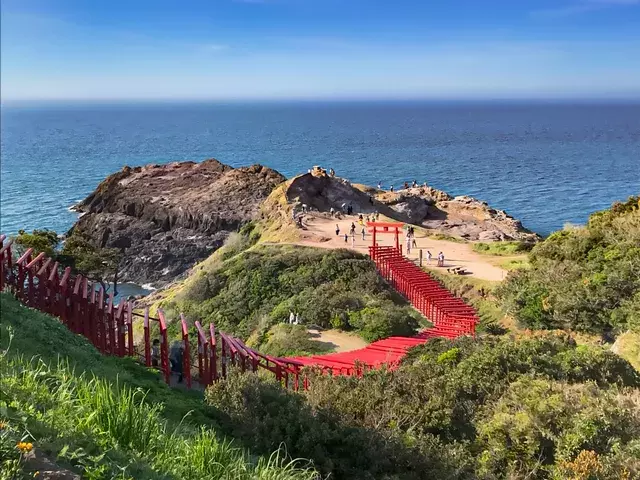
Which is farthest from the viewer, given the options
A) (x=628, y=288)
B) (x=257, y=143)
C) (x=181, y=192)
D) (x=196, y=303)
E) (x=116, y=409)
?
(x=257, y=143)

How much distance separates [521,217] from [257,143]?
331 ft

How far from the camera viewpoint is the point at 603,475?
21.3 ft

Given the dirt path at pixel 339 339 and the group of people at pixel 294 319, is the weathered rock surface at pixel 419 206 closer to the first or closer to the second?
the group of people at pixel 294 319

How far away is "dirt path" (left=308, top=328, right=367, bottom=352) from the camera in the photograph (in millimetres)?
19391

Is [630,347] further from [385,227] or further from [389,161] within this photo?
[389,161]

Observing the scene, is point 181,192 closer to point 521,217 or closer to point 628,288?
point 521,217

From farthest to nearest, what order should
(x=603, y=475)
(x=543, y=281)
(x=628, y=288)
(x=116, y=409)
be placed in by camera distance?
(x=543, y=281) < (x=628, y=288) < (x=603, y=475) < (x=116, y=409)

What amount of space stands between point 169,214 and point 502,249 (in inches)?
1348

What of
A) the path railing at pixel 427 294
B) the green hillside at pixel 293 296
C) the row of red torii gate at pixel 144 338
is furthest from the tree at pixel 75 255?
the row of red torii gate at pixel 144 338

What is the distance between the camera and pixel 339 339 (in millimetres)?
20188

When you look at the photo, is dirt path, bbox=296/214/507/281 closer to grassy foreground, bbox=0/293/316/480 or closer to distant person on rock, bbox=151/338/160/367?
distant person on rock, bbox=151/338/160/367

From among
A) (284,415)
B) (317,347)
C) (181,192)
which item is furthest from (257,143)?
(284,415)

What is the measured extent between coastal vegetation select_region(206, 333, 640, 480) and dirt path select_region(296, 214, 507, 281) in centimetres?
1581

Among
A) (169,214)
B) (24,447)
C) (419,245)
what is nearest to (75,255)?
(419,245)
